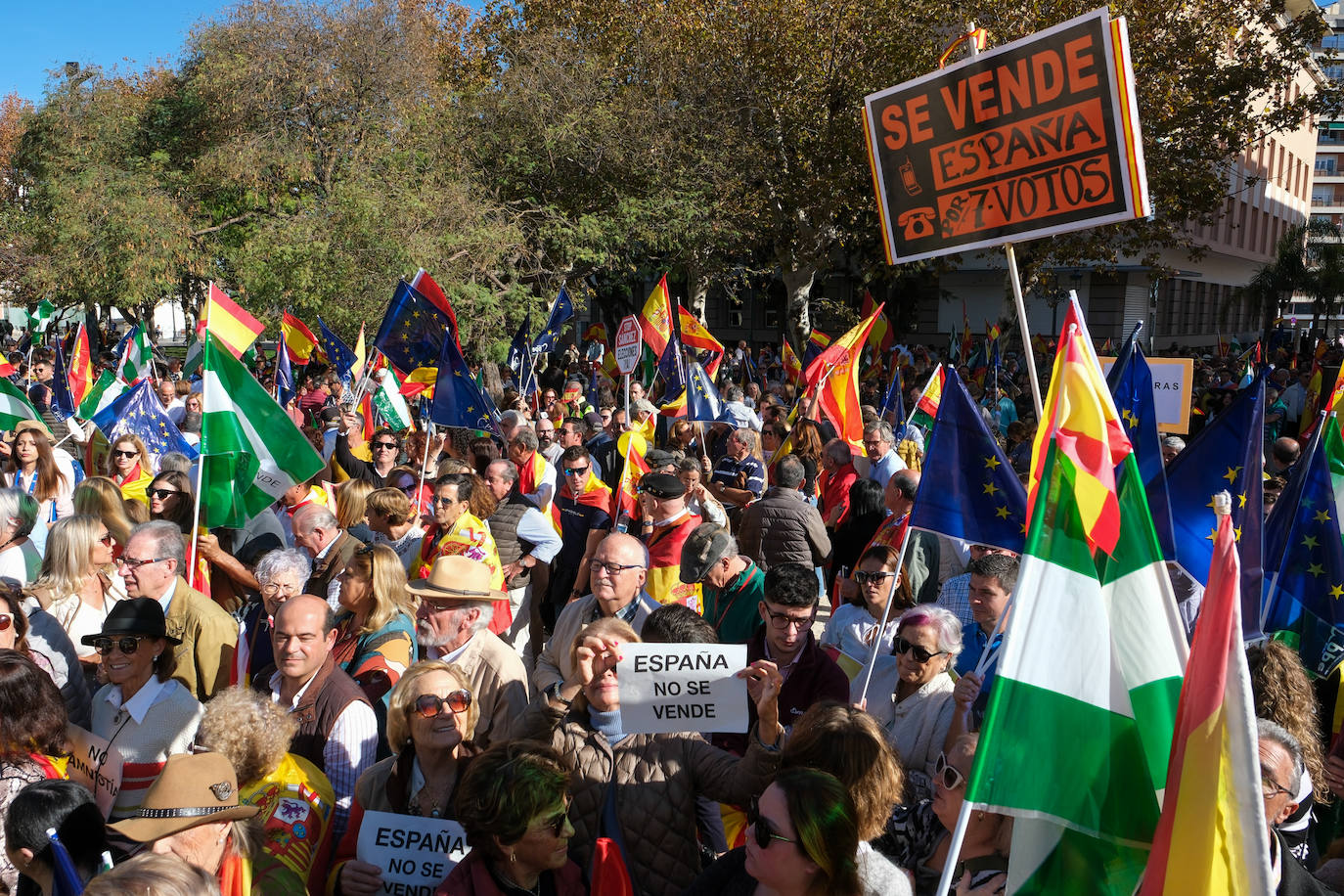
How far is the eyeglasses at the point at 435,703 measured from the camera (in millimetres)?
3303

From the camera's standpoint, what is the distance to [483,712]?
3965 millimetres

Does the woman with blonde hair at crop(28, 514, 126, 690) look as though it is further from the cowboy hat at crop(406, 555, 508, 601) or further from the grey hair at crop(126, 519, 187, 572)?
the cowboy hat at crop(406, 555, 508, 601)

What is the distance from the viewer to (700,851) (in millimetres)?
3240

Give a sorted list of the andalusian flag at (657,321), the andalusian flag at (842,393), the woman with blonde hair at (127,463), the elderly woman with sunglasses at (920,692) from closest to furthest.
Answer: the elderly woman with sunglasses at (920,692)
the woman with blonde hair at (127,463)
the andalusian flag at (842,393)
the andalusian flag at (657,321)

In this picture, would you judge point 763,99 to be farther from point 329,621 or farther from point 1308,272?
point 1308,272

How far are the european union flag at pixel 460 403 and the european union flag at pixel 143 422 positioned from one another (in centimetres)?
217

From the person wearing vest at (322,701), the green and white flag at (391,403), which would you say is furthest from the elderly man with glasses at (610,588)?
the green and white flag at (391,403)

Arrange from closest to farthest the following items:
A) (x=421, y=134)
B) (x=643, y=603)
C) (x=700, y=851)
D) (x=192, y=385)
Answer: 1. (x=700, y=851)
2. (x=643, y=603)
3. (x=192, y=385)
4. (x=421, y=134)

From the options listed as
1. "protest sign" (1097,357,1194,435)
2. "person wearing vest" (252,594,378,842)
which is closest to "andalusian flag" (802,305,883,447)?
"protest sign" (1097,357,1194,435)

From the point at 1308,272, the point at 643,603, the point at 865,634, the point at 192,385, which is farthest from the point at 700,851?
the point at 1308,272

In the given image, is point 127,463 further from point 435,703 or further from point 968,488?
point 968,488

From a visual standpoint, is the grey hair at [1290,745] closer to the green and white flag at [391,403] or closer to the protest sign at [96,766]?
the protest sign at [96,766]

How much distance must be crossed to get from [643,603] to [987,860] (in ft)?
6.52

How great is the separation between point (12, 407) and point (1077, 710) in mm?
8205
